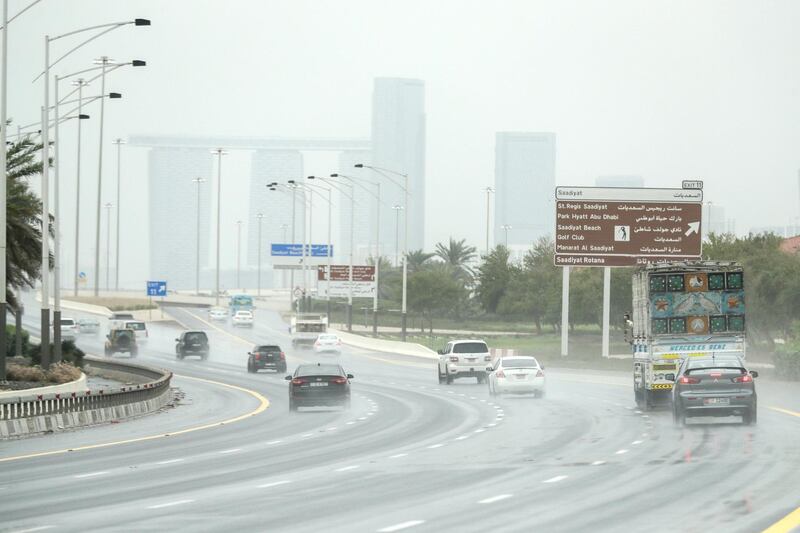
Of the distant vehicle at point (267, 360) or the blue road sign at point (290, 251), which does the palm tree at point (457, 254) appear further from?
the distant vehicle at point (267, 360)

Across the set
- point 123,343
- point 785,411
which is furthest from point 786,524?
point 123,343

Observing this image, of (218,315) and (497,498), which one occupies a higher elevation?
(218,315)

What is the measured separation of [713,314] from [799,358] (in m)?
18.7

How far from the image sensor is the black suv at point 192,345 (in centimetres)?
8475

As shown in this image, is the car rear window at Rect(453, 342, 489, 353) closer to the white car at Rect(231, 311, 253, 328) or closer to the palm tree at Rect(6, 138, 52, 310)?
the palm tree at Rect(6, 138, 52, 310)

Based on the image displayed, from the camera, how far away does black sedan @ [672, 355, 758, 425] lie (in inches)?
1184

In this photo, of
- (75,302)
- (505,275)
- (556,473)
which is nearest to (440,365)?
(556,473)

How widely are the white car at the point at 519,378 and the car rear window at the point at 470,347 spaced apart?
30.6ft

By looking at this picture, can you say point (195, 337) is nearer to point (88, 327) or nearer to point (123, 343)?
point (123, 343)

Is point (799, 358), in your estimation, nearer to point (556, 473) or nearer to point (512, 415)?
point (512, 415)

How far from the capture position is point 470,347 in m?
57.3

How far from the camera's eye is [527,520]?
15211mm

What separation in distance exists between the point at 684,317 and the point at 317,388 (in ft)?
36.3

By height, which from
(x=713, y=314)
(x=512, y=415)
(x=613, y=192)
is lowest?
(x=512, y=415)
